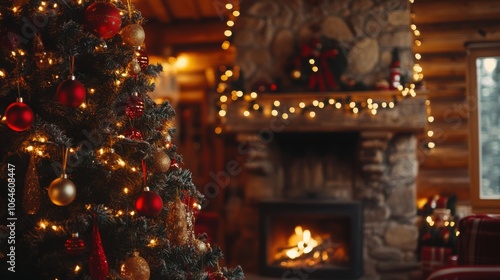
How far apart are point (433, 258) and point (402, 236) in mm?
459

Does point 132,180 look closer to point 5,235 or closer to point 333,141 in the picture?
point 5,235

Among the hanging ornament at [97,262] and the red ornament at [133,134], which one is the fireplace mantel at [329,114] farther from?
the hanging ornament at [97,262]

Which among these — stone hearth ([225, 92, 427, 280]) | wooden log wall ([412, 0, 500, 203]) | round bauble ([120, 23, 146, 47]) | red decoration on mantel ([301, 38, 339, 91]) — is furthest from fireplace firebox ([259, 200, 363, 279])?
round bauble ([120, 23, 146, 47])

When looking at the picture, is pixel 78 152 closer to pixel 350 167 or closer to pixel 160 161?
pixel 160 161

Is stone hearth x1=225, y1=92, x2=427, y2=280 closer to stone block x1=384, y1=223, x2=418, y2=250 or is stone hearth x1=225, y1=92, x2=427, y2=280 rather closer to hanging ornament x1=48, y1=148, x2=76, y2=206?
stone block x1=384, y1=223, x2=418, y2=250

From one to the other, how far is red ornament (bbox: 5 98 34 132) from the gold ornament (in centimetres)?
53

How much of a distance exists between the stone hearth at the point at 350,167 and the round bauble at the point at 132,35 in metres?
2.39

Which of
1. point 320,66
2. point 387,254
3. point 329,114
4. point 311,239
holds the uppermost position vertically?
point 320,66

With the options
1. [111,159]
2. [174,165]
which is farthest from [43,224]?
[174,165]

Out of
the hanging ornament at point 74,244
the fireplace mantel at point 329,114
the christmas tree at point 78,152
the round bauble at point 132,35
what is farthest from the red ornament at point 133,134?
the fireplace mantel at point 329,114

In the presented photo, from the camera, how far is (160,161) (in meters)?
2.67

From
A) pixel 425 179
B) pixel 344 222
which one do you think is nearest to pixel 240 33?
pixel 344 222

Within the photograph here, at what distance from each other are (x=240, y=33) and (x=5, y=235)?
3125mm

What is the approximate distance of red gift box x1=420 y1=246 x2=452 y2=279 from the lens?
178 inches
